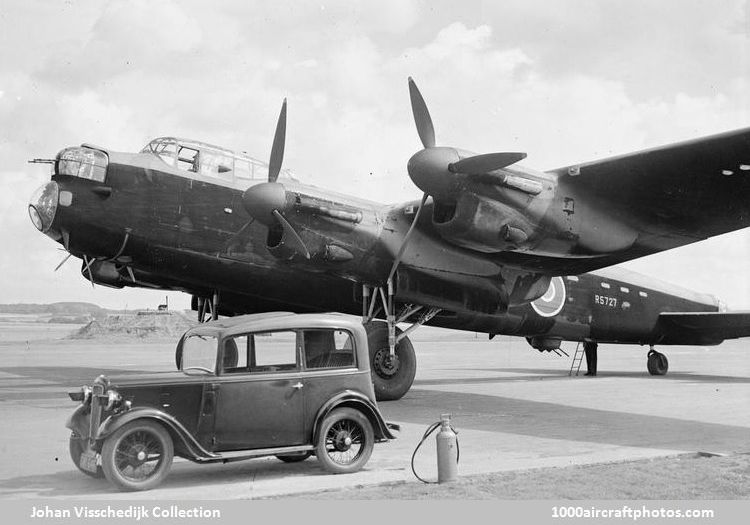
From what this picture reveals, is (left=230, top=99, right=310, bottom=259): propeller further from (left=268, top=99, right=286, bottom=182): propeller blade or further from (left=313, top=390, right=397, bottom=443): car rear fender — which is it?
(left=313, top=390, right=397, bottom=443): car rear fender

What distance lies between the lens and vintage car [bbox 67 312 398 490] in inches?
274

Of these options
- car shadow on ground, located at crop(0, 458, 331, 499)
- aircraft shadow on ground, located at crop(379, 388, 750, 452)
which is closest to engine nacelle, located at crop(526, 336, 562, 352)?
aircraft shadow on ground, located at crop(379, 388, 750, 452)

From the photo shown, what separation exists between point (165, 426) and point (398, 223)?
9.47 m

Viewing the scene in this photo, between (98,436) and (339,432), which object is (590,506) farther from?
(98,436)

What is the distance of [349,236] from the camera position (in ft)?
49.1

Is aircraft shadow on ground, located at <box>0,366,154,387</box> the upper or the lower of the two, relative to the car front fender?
lower

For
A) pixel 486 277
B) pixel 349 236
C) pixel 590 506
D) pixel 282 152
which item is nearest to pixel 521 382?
pixel 486 277

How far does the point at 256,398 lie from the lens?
7578 millimetres

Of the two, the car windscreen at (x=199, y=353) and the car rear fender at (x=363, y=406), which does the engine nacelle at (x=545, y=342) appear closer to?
the car rear fender at (x=363, y=406)

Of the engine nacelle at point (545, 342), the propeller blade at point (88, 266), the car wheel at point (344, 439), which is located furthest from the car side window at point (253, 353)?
the engine nacelle at point (545, 342)

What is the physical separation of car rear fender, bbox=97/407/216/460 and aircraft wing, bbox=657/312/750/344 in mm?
18775

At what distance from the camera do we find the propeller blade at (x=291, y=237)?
1411 cm

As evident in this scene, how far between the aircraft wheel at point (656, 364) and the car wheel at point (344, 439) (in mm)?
18019

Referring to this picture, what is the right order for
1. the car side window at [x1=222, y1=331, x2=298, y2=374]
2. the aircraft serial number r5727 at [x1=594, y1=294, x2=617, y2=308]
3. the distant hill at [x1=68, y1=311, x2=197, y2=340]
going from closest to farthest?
the car side window at [x1=222, y1=331, x2=298, y2=374]
the aircraft serial number r5727 at [x1=594, y1=294, x2=617, y2=308]
the distant hill at [x1=68, y1=311, x2=197, y2=340]
